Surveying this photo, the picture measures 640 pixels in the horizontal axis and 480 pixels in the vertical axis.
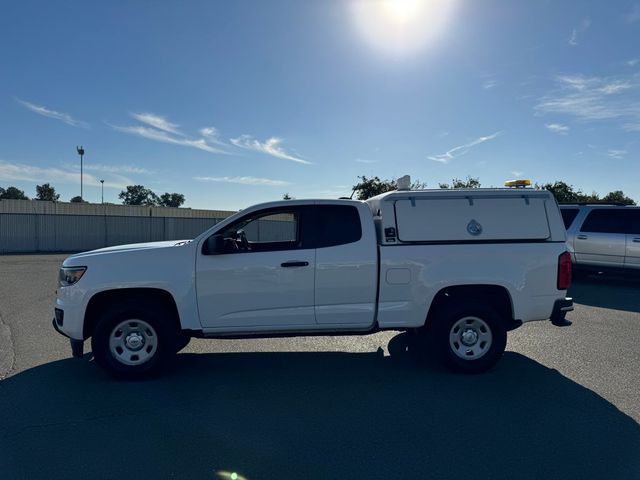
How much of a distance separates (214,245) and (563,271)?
3.95 m

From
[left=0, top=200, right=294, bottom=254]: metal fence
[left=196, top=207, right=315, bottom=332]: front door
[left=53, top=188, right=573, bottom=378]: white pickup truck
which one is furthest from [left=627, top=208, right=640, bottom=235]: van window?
[left=0, top=200, right=294, bottom=254]: metal fence

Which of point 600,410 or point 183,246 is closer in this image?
point 600,410

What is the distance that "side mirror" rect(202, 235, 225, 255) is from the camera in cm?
466

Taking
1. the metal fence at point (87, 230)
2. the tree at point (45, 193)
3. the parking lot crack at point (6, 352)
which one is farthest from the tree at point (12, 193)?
the parking lot crack at point (6, 352)

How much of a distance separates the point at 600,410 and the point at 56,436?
15.7 feet

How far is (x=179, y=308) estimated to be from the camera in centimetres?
472

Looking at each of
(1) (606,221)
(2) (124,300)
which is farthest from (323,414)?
(1) (606,221)

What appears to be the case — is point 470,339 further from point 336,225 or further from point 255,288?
point 255,288

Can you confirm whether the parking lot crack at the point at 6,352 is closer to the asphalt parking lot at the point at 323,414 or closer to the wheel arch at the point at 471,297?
the asphalt parking lot at the point at 323,414

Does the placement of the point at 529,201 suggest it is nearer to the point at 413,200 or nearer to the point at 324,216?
the point at 413,200

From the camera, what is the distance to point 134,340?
15.6 ft

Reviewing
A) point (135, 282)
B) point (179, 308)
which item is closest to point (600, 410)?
point (179, 308)

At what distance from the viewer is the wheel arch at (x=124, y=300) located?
187 inches

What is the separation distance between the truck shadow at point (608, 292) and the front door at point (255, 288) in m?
7.20
